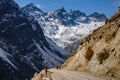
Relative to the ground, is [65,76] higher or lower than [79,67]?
lower

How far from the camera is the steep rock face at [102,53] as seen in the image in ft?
126

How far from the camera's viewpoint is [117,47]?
39.8 metres

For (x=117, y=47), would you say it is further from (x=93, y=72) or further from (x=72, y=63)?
(x=72, y=63)

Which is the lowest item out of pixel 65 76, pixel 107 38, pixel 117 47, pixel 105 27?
pixel 65 76

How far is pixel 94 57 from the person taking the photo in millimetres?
43562

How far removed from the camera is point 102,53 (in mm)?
41188

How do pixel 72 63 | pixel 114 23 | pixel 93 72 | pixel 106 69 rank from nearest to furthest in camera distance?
pixel 106 69 → pixel 93 72 → pixel 114 23 → pixel 72 63

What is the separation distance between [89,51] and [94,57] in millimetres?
2240

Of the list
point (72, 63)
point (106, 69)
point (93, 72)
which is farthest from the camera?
point (72, 63)

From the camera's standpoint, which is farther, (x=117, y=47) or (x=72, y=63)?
(x=72, y=63)

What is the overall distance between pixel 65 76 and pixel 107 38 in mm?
8226

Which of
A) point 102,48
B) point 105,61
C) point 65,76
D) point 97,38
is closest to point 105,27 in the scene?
point 97,38

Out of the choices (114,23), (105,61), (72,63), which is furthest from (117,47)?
(72,63)

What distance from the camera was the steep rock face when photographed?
38531 millimetres
